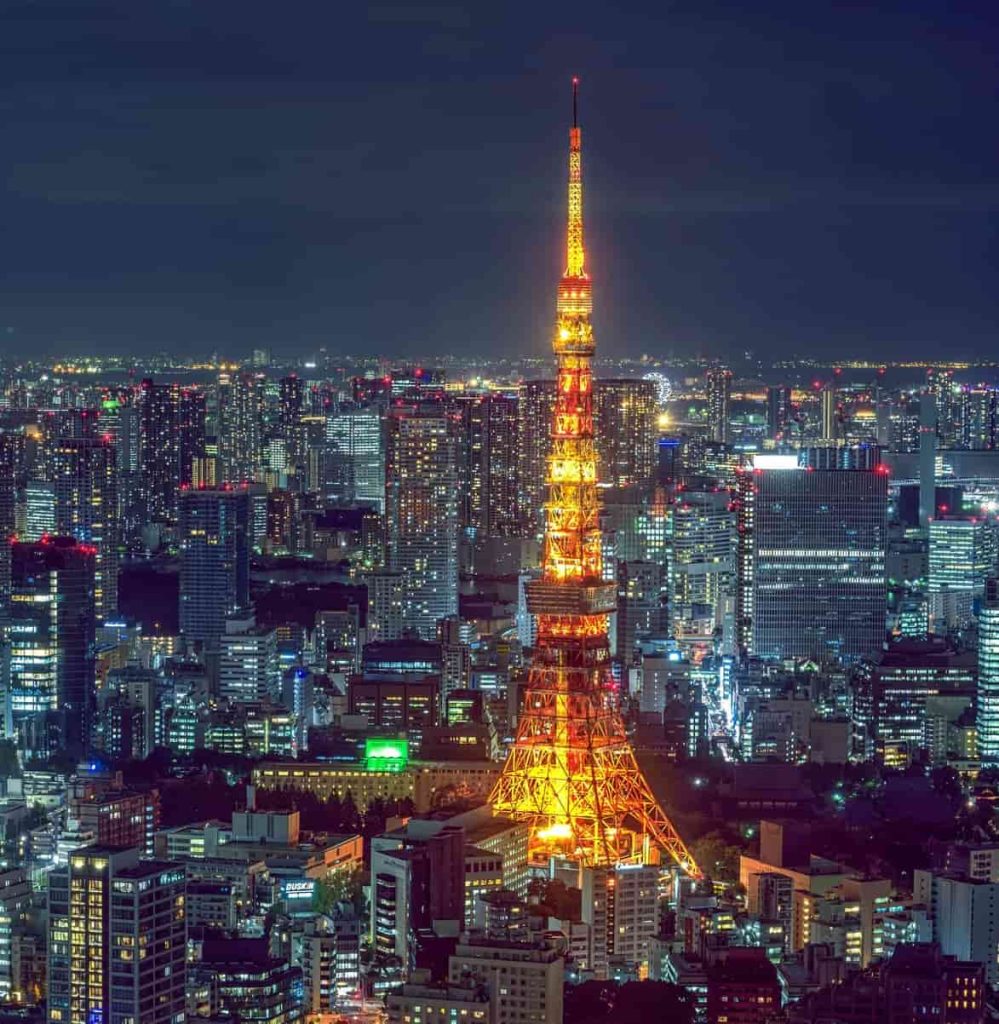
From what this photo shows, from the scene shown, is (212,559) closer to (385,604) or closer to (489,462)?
(385,604)

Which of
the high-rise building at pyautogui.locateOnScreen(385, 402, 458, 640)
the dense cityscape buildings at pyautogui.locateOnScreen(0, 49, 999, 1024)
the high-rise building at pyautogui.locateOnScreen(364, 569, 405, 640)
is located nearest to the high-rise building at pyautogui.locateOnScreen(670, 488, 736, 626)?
the dense cityscape buildings at pyautogui.locateOnScreen(0, 49, 999, 1024)

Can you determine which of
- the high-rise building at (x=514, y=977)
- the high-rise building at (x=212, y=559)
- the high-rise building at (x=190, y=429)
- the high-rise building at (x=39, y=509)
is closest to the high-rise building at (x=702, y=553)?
the high-rise building at (x=212, y=559)

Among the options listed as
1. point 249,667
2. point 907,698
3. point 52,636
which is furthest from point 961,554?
point 52,636

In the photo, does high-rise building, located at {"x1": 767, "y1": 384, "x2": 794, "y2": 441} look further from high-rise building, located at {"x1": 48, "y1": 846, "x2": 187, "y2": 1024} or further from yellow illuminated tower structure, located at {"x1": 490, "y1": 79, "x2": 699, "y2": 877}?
high-rise building, located at {"x1": 48, "y1": 846, "x2": 187, "y2": 1024}

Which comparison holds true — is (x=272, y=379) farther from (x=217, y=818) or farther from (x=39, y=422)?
(x=217, y=818)

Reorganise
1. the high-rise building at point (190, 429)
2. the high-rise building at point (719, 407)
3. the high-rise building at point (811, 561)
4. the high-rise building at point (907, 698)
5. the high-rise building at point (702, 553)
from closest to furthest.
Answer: the high-rise building at point (907, 698) → the high-rise building at point (811, 561) → the high-rise building at point (702, 553) → the high-rise building at point (719, 407) → the high-rise building at point (190, 429)

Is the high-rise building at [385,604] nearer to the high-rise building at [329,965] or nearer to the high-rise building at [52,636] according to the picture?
the high-rise building at [52,636]

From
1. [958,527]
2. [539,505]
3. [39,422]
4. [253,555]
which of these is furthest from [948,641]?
[39,422]
